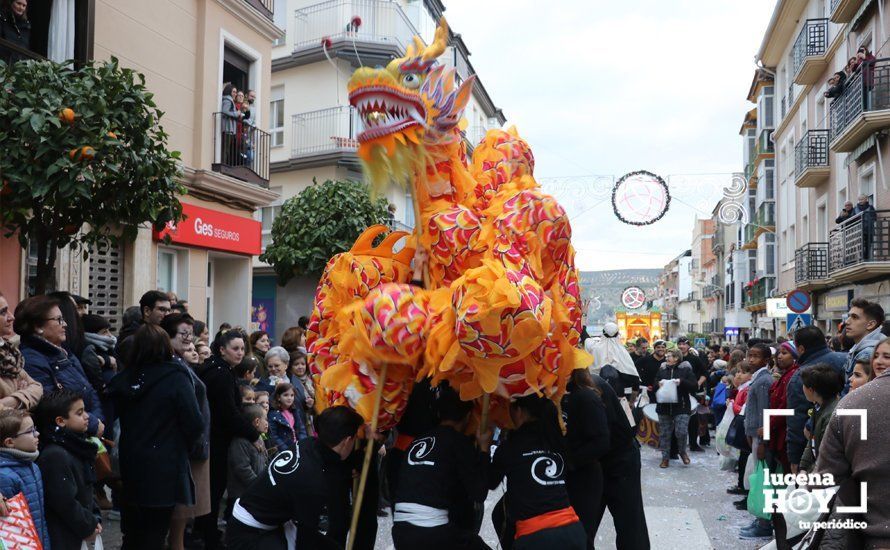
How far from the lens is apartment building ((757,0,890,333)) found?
1468cm

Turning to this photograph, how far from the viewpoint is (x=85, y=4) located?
848 cm

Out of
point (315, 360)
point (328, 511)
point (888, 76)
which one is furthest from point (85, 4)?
point (888, 76)

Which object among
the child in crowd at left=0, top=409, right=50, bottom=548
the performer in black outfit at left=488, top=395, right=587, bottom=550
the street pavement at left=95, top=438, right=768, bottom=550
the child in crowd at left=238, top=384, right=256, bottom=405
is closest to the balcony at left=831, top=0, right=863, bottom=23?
the street pavement at left=95, top=438, right=768, bottom=550

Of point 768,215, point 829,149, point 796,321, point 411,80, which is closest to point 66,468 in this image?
point 411,80

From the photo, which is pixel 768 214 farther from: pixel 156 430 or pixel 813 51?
pixel 156 430

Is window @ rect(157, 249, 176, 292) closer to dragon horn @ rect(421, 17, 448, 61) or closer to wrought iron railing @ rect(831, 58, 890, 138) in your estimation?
dragon horn @ rect(421, 17, 448, 61)

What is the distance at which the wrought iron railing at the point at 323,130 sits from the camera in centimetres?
1891

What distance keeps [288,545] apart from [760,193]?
A: 2825 centimetres

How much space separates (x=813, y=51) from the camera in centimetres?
1878

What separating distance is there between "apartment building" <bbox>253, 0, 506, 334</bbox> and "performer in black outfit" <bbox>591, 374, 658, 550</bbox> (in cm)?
1371

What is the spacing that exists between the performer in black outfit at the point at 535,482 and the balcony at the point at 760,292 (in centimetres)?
2530

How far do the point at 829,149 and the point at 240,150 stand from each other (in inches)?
534

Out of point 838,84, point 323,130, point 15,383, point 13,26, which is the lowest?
point 15,383

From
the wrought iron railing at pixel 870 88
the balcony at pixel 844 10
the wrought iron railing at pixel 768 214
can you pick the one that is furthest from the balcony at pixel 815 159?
the wrought iron railing at pixel 768 214
